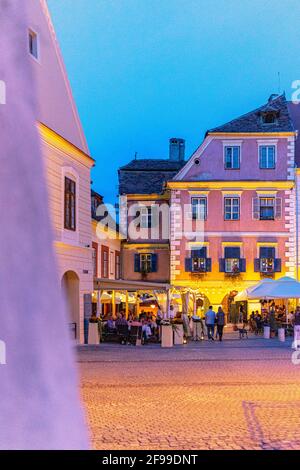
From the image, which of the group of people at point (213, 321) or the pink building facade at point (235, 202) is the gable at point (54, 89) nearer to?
the group of people at point (213, 321)

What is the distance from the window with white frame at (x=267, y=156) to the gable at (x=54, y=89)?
18645 mm

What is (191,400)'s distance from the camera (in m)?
11.6

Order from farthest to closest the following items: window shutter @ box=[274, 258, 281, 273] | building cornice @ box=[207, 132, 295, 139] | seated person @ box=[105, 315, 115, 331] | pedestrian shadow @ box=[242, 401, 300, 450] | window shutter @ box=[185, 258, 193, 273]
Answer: window shutter @ box=[185, 258, 193, 273] → building cornice @ box=[207, 132, 295, 139] → window shutter @ box=[274, 258, 281, 273] → seated person @ box=[105, 315, 115, 331] → pedestrian shadow @ box=[242, 401, 300, 450]

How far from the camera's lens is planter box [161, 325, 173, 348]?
936 inches

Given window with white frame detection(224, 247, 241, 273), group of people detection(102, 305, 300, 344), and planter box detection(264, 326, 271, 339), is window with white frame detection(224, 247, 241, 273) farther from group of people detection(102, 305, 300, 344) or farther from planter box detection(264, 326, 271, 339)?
planter box detection(264, 326, 271, 339)

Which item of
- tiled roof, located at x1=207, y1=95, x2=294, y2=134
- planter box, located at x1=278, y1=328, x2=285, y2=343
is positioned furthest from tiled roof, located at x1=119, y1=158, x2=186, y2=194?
planter box, located at x1=278, y1=328, x2=285, y2=343

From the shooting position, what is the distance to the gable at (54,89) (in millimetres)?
21109

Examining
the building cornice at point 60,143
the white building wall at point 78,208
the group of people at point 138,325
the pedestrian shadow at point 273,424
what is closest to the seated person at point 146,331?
→ the group of people at point 138,325

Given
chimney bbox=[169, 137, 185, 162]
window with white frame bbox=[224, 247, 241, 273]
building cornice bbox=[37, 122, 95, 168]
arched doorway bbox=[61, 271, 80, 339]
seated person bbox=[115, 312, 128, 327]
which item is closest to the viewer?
building cornice bbox=[37, 122, 95, 168]

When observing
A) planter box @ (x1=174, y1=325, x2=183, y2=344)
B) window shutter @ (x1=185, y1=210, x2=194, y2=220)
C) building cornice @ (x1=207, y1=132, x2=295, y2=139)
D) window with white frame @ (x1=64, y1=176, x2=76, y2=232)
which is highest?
building cornice @ (x1=207, y1=132, x2=295, y2=139)

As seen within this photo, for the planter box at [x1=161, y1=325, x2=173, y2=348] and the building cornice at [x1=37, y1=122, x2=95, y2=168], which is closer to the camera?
the building cornice at [x1=37, y1=122, x2=95, y2=168]

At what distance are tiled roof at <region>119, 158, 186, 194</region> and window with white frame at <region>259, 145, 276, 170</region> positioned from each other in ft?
24.1

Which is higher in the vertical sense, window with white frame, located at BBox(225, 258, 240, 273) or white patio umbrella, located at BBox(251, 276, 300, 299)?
window with white frame, located at BBox(225, 258, 240, 273)
